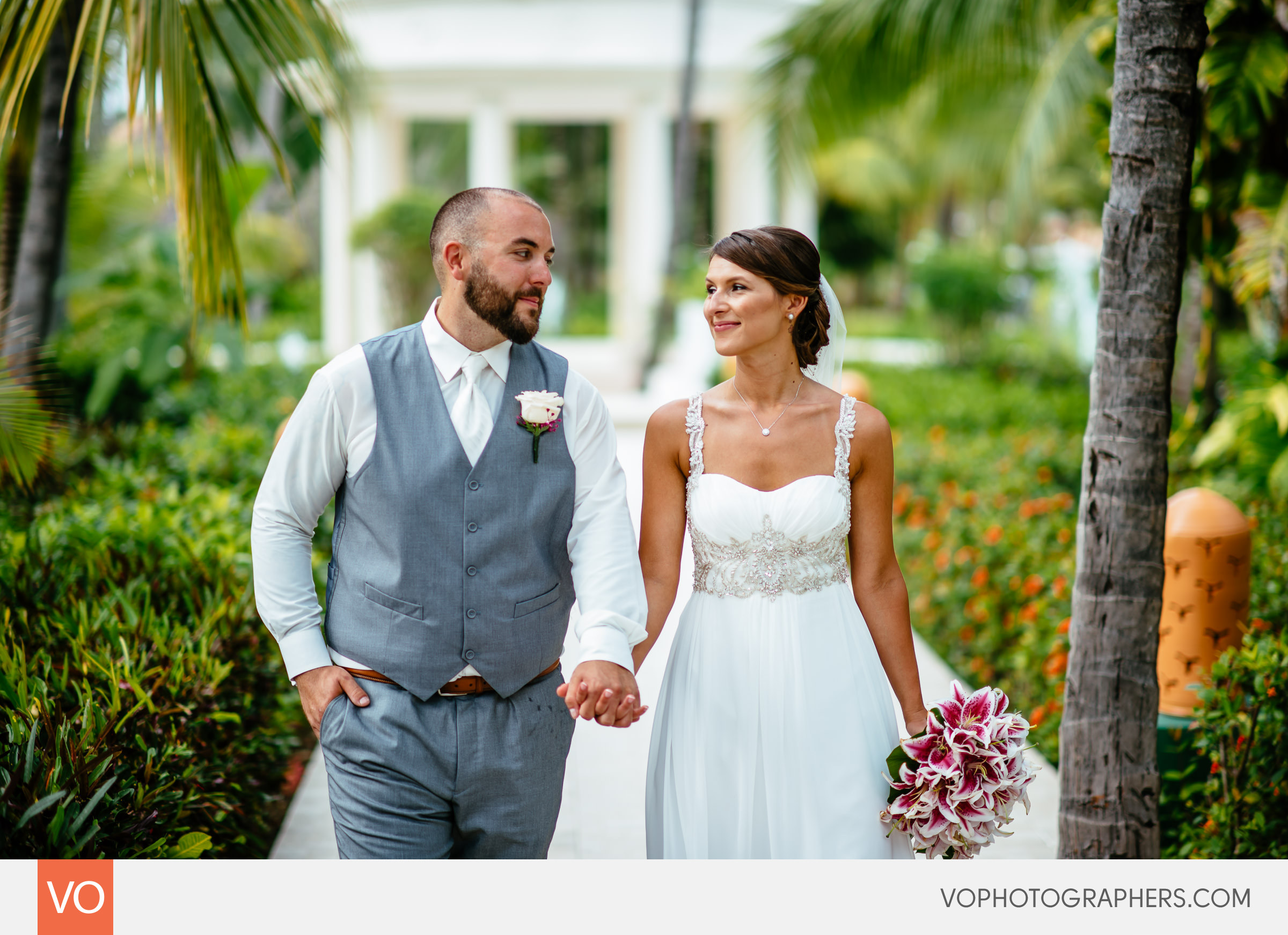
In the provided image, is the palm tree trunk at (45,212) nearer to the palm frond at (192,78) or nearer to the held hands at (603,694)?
the palm frond at (192,78)

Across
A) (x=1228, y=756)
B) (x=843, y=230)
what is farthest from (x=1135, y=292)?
(x=843, y=230)

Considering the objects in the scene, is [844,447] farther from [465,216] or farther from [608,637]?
[465,216]

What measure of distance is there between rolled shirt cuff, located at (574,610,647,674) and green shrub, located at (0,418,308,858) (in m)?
0.98

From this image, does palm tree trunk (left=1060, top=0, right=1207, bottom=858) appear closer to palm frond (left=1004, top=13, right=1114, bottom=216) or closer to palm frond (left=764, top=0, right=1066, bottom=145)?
palm frond (left=764, top=0, right=1066, bottom=145)

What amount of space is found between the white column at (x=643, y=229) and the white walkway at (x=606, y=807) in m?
10.1

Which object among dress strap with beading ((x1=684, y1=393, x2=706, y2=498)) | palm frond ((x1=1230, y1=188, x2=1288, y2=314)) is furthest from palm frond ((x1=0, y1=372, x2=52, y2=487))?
palm frond ((x1=1230, y1=188, x2=1288, y2=314))

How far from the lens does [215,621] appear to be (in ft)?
12.9

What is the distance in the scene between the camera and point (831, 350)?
3.22 meters

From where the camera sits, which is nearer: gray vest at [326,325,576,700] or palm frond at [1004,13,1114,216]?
gray vest at [326,325,576,700]

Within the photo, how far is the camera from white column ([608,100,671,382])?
50.4 ft

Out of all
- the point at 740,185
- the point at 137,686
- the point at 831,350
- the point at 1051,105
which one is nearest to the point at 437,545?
the point at 137,686

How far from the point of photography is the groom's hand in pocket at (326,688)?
2.57 m

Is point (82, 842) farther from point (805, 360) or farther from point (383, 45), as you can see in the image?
point (383, 45)
